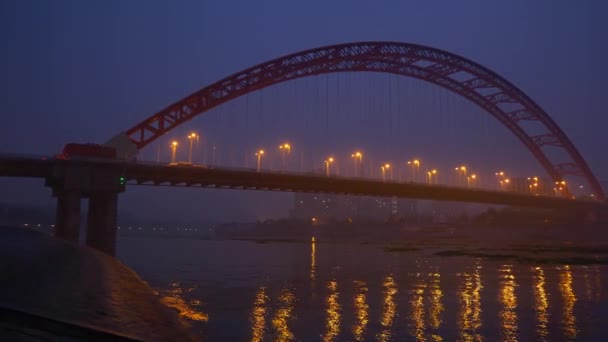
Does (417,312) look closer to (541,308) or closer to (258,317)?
(541,308)

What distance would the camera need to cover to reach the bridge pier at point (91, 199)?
4125 centimetres

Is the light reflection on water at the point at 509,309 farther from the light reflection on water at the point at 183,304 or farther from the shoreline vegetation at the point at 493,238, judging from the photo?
the shoreline vegetation at the point at 493,238

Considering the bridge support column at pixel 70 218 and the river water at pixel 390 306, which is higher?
the bridge support column at pixel 70 218

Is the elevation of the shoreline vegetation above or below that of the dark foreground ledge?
below

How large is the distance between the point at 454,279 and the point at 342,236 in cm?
12178

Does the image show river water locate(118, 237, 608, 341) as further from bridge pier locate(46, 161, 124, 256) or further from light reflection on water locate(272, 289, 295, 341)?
bridge pier locate(46, 161, 124, 256)

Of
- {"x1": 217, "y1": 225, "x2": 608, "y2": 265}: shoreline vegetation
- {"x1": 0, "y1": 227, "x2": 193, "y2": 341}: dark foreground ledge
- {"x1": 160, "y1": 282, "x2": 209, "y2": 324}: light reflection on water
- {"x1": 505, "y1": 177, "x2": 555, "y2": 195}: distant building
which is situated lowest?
{"x1": 217, "y1": 225, "x2": 608, "y2": 265}: shoreline vegetation

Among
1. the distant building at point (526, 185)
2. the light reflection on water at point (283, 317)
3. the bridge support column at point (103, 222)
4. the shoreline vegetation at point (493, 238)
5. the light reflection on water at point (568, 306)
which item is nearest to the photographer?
the light reflection on water at point (283, 317)

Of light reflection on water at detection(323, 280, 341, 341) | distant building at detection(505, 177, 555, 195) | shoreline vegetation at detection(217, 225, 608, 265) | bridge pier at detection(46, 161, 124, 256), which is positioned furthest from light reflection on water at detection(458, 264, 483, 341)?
distant building at detection(505, 177, 555, 195)

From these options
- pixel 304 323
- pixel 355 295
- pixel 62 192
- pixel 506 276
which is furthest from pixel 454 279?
pixel 62 192

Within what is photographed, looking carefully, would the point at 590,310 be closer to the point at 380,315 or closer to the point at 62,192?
the point at 380,315

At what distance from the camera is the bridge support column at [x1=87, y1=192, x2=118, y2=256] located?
4159cm

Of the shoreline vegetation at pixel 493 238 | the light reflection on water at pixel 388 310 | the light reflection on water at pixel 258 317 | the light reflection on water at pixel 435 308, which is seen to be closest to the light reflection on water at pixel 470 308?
the light reflection on water at pixel 435 308

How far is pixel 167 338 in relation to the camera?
10.5 m
